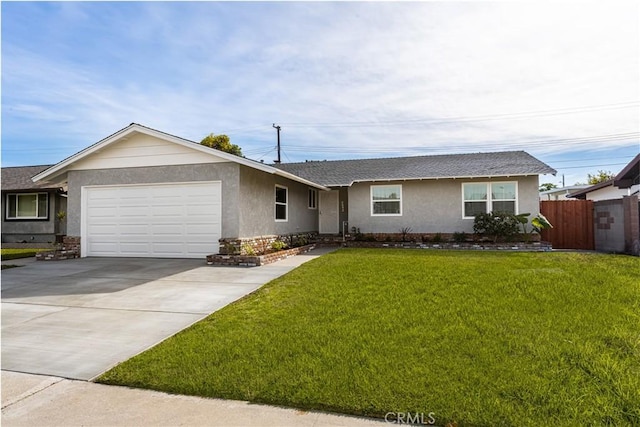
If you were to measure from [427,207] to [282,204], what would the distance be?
622 centimetres

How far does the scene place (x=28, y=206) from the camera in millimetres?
18969

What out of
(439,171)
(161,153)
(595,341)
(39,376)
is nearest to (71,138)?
(161,153)

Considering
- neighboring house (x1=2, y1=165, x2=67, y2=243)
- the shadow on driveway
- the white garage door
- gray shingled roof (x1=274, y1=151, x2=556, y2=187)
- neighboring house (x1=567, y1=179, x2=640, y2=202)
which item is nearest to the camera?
the shadow on driveway

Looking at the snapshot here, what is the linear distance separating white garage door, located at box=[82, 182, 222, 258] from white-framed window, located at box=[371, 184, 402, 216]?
25.0 ft

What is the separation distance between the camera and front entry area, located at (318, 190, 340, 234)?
18547mm

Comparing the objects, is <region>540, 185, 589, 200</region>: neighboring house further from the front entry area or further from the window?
the window

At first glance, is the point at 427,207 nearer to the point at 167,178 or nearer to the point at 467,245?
the point at 467,245

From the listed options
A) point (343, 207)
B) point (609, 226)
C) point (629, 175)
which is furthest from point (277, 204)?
point (629, 175)

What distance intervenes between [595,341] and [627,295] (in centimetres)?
239

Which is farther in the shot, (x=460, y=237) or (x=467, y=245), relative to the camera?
(x=460, y=237)

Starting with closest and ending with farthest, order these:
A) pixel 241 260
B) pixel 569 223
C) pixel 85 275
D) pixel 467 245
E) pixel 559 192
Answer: pixel 85 275, pixel 241 260, pixel 467 245, pixel 569 223, pixel 559 192

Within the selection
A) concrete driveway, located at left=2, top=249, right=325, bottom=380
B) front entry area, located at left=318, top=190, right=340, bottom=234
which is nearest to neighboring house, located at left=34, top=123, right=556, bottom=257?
concrete driveway, located at left=2, top=249, right=325, bottom=380

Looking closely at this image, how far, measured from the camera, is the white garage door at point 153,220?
11742mm

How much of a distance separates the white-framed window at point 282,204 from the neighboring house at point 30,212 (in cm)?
1149
